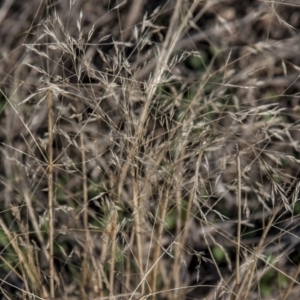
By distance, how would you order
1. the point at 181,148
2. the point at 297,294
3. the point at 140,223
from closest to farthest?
the point at 181,148
the point at 140,223
the point at 297,294

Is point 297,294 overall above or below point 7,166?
below

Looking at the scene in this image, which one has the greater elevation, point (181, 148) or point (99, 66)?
point (181, 148)

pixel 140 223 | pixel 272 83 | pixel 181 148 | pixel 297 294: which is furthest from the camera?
pixel 272 83

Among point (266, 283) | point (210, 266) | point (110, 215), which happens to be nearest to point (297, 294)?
point (266, 283)

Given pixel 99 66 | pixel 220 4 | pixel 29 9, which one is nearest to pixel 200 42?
pixel 220 4

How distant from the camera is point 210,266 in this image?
2.46m

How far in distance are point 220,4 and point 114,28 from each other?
38 cm

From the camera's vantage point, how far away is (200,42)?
2.72 metres

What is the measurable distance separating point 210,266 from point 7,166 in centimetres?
73

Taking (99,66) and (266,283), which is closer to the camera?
(266,283)

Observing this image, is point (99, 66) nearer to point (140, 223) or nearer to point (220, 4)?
point (220, 4)

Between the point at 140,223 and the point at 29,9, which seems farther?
the point at 29,9

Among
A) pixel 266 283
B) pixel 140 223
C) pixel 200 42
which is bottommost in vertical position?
pixel 266 283

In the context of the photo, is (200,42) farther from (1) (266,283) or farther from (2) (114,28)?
(1) (266,283)
